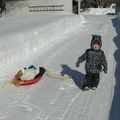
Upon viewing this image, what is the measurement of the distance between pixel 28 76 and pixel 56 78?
2.79ft

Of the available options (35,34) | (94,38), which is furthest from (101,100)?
(35,34)

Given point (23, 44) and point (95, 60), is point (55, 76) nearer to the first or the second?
point (95, 60)

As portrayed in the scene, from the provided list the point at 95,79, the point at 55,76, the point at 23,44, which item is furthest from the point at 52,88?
the point at 23,44

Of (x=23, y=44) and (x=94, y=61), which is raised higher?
(x=94, y=61)

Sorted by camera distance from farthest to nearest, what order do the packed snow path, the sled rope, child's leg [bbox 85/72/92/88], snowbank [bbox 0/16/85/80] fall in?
1. snowbank [bbox 0/16/85/80]
2. the sled rope
3. child's leg [bbox 85/72/92/88]
4. the packed snow path

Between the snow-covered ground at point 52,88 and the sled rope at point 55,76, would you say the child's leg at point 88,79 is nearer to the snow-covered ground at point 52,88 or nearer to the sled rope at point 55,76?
the snow-covered ground at point 52,88

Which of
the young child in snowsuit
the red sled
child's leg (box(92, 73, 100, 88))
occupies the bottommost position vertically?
the red sled

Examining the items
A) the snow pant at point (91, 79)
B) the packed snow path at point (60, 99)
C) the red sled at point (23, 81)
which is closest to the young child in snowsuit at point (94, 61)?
the snow pant at point (91, 79)

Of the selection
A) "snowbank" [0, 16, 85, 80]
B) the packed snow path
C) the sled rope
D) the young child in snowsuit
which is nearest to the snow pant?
the young child in snowsuit

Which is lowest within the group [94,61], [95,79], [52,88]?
[52,88]

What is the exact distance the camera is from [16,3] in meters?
34.4

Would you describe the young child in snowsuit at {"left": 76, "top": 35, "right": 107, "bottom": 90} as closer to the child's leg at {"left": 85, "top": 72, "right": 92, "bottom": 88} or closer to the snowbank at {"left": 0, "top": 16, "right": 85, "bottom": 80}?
the child's leg at {"left": 85, "top": 72, "right": 92, "bottom": 88}

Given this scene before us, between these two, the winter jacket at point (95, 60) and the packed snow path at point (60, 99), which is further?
the winter jacket at point (95, 60)

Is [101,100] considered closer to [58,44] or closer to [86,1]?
[58,44]
